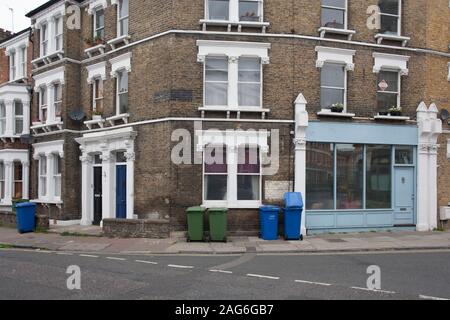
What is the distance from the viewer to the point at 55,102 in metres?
19.5

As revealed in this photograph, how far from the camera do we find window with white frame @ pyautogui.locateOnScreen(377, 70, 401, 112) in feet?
54.1

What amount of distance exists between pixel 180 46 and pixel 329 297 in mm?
10849

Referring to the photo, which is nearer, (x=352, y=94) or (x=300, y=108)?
(x=300, y=108)

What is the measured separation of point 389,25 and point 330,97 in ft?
13.9

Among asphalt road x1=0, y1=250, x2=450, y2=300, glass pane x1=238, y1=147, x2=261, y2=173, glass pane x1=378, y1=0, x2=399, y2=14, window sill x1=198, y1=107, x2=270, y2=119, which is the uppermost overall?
A: glass pane x1=378, y1=0, x2=399, y2=14

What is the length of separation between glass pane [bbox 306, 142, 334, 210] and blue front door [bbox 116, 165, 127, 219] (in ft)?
24.5

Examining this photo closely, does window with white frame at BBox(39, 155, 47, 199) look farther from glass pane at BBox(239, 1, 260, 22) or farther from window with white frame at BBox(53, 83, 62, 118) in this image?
glass pane at BBox(239, 1, 260, 22)

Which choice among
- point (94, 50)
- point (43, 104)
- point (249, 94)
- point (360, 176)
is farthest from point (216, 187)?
point (43, 104)

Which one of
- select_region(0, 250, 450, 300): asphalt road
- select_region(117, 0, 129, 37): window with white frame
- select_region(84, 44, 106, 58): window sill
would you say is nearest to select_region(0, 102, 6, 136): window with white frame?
select_region(84, 44, 106, 58): window sill

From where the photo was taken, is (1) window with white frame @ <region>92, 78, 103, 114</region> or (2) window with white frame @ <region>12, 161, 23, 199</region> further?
(2) window with white frame @ <region>12, 161, 23, 199</region>

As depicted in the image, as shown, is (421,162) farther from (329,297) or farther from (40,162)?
(40,162)
